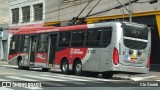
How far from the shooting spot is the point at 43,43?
2864 cm

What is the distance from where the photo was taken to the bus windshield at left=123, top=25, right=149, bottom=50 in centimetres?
2205

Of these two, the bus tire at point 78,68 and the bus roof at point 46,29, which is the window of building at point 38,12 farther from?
the bus tire at point 78,68

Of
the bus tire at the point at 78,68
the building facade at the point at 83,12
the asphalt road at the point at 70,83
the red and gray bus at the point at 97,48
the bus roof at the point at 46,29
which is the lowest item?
the asphalt road at the point at 70,83

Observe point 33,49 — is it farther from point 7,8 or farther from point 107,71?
point 7,8

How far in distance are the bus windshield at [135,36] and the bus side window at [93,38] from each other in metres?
1.62

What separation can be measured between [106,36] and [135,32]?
5.23 ft

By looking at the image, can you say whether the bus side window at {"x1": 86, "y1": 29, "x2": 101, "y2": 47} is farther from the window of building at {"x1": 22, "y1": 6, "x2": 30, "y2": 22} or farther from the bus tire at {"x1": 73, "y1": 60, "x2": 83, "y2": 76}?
the window of building at {"x1": 22, "y1": 6, "x2": 30, "y2": 22}

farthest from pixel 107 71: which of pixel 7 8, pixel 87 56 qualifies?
pixel 7 8

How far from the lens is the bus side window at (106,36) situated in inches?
868

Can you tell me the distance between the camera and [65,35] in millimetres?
26062

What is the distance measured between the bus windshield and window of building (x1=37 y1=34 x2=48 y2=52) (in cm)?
775

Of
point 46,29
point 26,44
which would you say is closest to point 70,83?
point 46,29

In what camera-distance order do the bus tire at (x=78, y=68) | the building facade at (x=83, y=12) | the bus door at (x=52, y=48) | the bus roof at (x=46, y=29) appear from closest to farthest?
1. the bus tire at (x=78, y=68)
2. the bus roof at (x=46, y=29)
3. the bus door at (x=52, y=48)
4. the building facade at (x=83, y=12)

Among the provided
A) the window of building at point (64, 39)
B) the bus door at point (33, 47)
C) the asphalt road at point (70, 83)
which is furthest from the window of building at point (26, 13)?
the asphalt road at point (70, 83)
